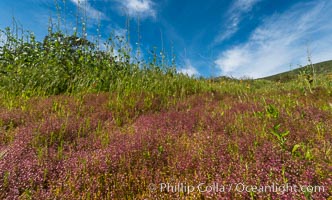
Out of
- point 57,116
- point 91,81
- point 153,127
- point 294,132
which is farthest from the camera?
point 91,81

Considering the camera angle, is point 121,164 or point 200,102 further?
point 200,102

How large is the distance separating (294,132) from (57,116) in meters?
4.47

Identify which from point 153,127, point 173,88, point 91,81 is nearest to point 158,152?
point 153,127

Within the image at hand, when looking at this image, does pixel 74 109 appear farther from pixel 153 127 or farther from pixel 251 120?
pixel 251 120

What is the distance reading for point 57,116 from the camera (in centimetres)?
416

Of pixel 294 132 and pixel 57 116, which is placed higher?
pixel 57 116

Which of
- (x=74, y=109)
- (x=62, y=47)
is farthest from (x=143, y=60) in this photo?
(x=74, y=109)

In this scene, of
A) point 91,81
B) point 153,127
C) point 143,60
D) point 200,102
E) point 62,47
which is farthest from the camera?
point 143,60

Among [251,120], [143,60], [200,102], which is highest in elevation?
[143,60]

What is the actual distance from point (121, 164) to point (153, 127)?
129cm

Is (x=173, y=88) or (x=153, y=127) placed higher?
(x=173, y=88)

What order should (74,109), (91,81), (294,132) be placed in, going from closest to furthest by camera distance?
(294,132)
(74,109)
(91,81)

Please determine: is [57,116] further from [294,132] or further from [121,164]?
[294,132]

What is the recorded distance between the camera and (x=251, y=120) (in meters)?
3.73
